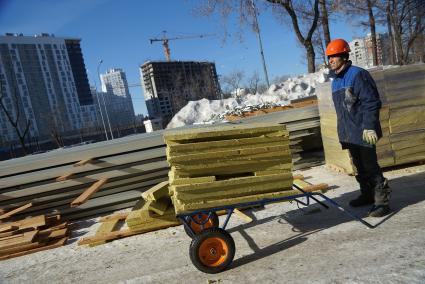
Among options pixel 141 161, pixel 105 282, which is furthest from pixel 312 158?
pixel 105 282

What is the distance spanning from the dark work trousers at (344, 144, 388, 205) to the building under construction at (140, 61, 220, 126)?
161 feet

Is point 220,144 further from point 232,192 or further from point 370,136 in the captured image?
point 370,136

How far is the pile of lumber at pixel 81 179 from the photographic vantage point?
648 cm

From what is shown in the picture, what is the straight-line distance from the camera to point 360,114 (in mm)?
4141

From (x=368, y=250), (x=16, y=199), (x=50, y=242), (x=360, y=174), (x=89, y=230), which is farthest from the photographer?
(x=16, y=199)

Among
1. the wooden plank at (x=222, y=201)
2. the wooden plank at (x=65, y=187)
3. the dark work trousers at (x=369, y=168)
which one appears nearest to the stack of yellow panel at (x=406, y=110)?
the dark work trousers at (x=369, y=168)

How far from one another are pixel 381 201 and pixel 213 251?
216 cm

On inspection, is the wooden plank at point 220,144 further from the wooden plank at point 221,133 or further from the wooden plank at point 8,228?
the wooden plank at point 8,228

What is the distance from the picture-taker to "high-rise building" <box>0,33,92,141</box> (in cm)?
7462

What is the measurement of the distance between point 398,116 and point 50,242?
6.04m

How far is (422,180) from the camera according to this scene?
5.32 metres

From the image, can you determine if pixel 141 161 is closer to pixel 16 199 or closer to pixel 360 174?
pixel 16 199

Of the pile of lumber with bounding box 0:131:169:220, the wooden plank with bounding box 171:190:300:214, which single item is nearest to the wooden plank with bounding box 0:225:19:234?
the pile of lumber with bounding box 0:131:169:220

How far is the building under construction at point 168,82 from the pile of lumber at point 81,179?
46.7 meters
